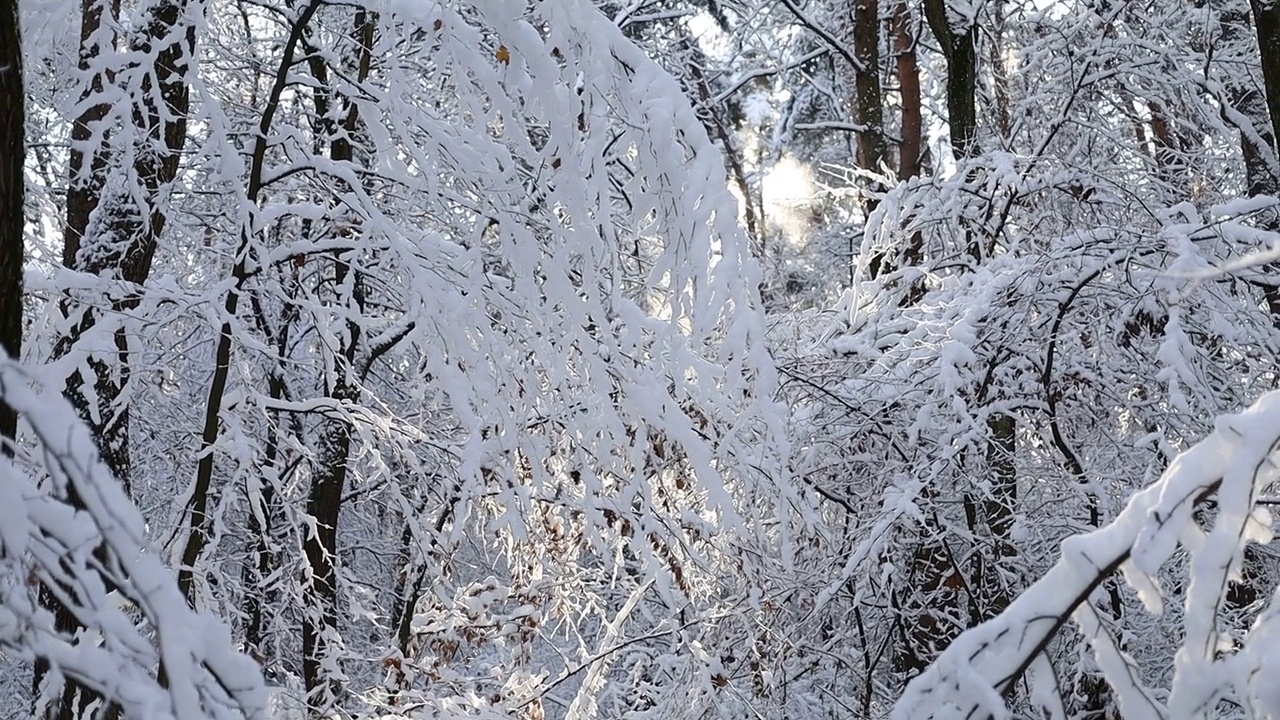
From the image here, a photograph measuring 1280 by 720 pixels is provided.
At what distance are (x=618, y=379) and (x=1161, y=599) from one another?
183cm

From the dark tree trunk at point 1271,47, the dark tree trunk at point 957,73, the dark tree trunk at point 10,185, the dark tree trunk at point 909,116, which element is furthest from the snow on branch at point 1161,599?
the dark tree trunk at point 909,116

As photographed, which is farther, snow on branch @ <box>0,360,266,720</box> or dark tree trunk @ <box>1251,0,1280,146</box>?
dark tree trunk @ <box>1251,0,1280,146</box>

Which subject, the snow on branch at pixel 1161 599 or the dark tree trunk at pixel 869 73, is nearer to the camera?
the snow on branch at pixel 1161 599

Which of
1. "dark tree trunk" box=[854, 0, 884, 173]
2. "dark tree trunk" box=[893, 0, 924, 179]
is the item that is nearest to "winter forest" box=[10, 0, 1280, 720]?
"dark tree trunk" box=[893, 0, 924, 179]

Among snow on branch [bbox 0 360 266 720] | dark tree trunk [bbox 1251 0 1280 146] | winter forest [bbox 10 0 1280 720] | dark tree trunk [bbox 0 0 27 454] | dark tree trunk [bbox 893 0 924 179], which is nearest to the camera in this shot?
snow on branch [bbox 0 360 266 720]

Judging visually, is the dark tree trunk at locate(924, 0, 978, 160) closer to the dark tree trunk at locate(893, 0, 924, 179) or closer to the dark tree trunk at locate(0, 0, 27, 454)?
the dark tree trunk at locate(893, 0, 924, 179)

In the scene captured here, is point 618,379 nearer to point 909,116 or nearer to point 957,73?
point 957,73

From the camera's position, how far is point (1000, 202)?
565 cm

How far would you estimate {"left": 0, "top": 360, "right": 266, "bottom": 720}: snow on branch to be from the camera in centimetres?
98

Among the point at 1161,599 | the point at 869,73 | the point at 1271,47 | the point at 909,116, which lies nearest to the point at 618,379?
the point at 1161,599

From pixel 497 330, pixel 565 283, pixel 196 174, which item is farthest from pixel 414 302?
pixel 196 174

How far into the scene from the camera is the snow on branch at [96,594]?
0.98 m

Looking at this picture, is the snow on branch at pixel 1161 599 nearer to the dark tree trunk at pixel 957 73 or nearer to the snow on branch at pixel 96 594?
the snow on branch at pixel 96 594

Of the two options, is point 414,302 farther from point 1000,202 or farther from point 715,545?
point 1000,202
